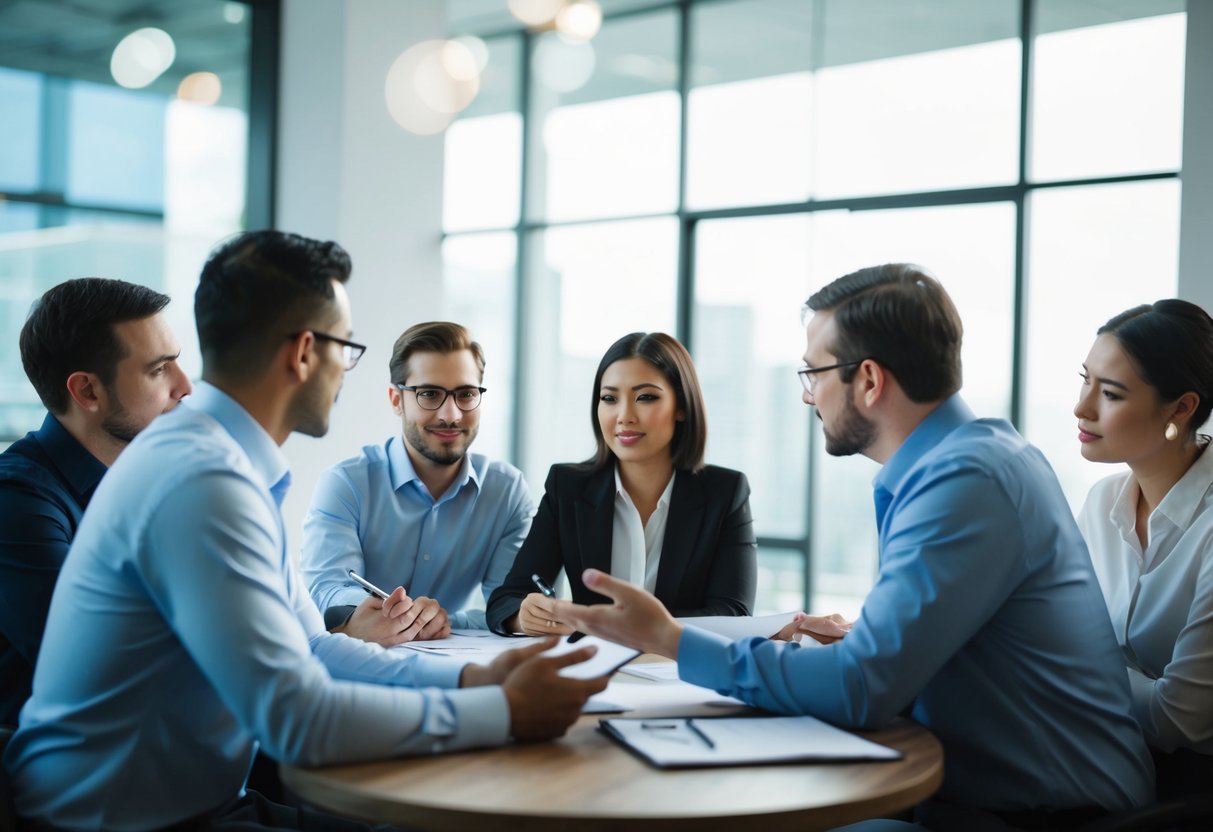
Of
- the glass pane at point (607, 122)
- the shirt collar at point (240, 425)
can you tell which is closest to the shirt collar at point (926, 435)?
the shirt collar at point (240, 425)

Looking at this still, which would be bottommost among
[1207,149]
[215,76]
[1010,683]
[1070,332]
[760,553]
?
[760,553]

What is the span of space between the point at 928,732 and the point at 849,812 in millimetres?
407

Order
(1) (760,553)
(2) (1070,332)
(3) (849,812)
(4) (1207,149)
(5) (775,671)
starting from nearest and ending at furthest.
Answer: (3) (849,812), (5) (775,671), (4) (1207,149), (2) (1070,332), (1) (760,553)

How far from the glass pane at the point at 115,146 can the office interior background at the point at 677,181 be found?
0.05ft

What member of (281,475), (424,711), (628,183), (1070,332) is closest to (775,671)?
(424,711)

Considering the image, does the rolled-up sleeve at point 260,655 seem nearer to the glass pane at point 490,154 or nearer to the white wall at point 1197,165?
the white wall at point 1197,165

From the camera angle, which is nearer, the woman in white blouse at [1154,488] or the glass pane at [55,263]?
the woman in white blouse at [1154,488]

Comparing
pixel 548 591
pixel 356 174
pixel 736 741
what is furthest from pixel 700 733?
pixel 356 174

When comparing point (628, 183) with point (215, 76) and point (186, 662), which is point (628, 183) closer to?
point (215, 76)

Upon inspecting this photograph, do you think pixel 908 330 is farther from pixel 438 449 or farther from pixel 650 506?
pixel 438 449

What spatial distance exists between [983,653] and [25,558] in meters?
1.78

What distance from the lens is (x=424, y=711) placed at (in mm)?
1555

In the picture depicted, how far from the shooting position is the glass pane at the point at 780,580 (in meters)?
5.99

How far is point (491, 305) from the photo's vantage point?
7352mm
